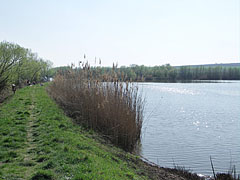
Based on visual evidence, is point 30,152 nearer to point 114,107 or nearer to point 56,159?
point 56,159

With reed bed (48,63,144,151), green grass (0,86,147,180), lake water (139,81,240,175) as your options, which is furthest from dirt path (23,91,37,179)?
lake water (139,81,240,175)

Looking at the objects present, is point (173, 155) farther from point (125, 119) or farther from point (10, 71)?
point (10, 71)

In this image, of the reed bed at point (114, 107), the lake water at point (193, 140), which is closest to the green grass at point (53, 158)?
the reed bed at point (114, 107)

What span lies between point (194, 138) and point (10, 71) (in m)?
13.7

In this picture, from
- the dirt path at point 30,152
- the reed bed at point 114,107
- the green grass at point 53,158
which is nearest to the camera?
the green grass at point 53,158

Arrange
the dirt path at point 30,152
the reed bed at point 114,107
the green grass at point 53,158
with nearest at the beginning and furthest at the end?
the green grass at point 53,158 → the dirt path at point 30,152 → the reed bed at point 114,107

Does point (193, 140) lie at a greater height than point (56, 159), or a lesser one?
lesser

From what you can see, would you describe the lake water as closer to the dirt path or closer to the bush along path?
the bush along path

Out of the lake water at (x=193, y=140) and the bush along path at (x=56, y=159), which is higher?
the bush along path at (x=56, y=159)

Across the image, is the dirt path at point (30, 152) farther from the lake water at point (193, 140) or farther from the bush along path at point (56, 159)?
the lake water at point (193, 140)

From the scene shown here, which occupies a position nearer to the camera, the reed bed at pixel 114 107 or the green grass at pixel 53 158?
the green grass at pixel 53 158

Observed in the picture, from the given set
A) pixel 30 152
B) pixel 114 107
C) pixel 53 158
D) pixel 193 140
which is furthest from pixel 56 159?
pixel 193 140

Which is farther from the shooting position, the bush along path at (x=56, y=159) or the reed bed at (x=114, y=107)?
the reed bed at (x=114, y=107)

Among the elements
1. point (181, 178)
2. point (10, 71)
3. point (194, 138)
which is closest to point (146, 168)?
point (181, 178)
